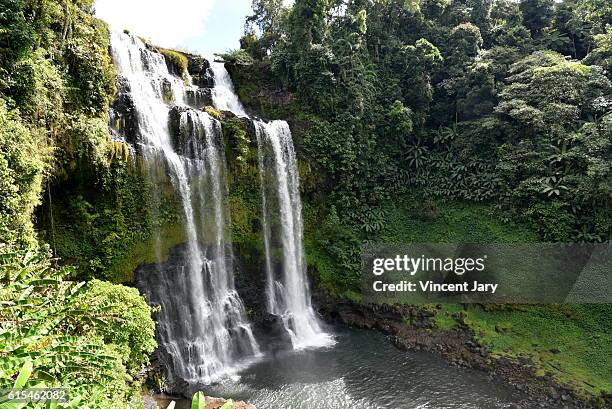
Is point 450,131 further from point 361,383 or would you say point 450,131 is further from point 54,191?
point 54,191

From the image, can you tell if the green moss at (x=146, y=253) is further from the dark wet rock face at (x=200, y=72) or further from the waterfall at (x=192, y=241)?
the dark wet rock face at (x=200, y=72)

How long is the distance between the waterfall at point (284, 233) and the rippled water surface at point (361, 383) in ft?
6.48

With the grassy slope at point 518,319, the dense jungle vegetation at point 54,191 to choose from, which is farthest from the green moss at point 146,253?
the grassy slope at point 518,319

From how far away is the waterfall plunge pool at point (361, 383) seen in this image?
12461 mm

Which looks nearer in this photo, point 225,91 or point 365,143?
point 225,91

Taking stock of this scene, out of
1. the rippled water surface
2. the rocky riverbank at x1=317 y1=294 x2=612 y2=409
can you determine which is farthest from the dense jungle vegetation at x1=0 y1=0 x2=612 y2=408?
the rippled water surface

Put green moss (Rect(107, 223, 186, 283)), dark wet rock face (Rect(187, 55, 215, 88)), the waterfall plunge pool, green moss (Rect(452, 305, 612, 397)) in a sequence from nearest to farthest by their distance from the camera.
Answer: the waterfall plunge pool, green moss (Rect(107, 223, 186, 283)), green moss (Rect(452, 305, 612, 397)), dark wet rock face (Rect(187, 55, 215, 88))

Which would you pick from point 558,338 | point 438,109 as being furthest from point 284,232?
point 438,109

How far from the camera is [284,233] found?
18.5 metres

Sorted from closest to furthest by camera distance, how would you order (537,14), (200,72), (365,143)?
(200,72), (365,143), (537,14)

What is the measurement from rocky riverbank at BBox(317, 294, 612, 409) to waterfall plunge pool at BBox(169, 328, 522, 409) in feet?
1.42

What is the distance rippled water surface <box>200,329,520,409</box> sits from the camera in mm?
12469

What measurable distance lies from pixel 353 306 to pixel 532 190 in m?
10.0

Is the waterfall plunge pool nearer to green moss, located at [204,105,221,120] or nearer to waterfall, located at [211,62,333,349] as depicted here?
waterfall, located at [211,62,333,349]
